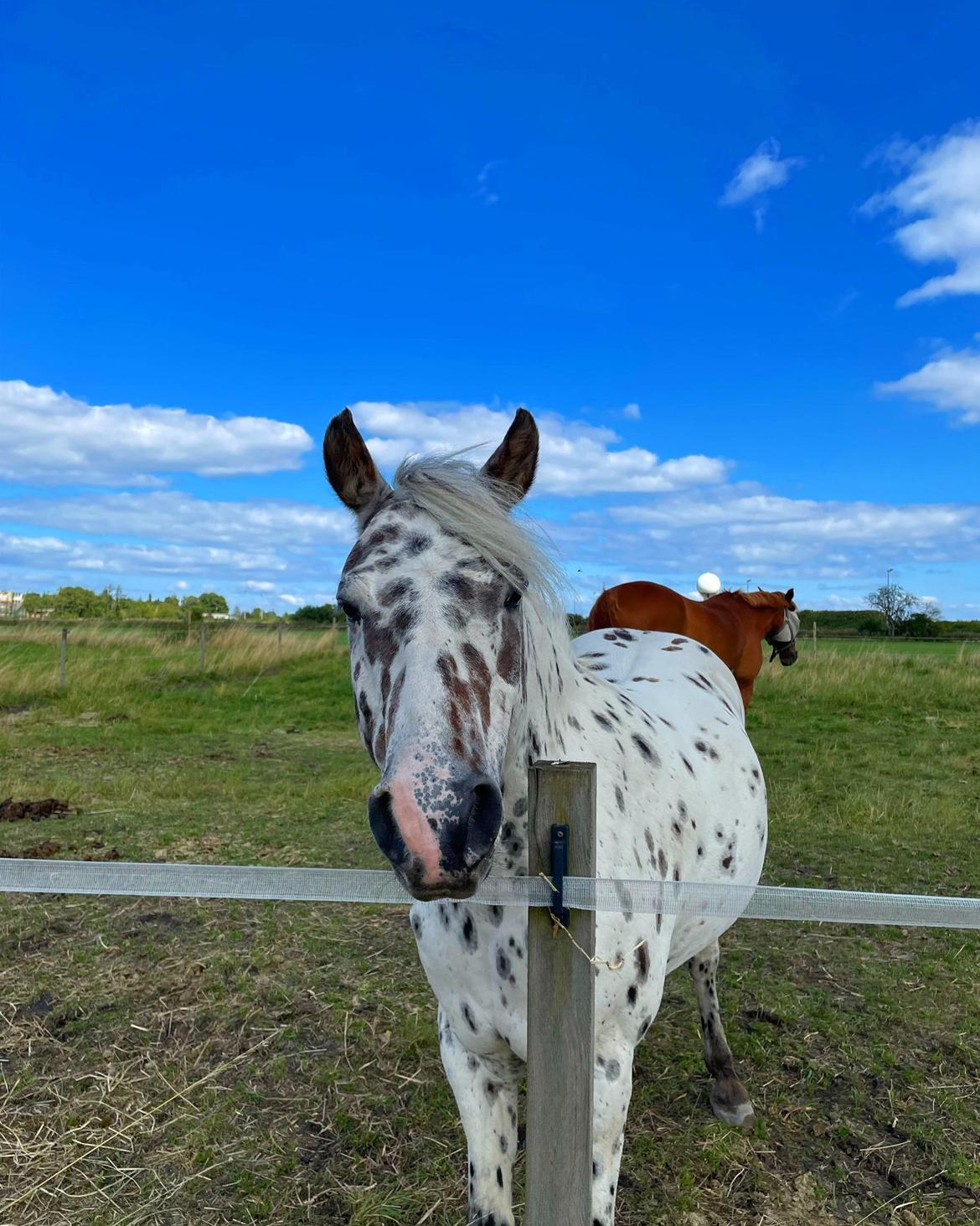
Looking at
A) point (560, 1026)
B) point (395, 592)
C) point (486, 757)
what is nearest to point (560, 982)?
point (560, 1026)

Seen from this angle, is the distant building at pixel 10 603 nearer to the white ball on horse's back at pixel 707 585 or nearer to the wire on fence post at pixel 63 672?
the wire on fence post at pixel 63 672

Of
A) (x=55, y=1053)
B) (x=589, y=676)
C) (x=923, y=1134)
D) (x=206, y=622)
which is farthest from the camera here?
(x=206, y=622)

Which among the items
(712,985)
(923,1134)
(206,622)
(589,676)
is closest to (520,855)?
(589,676)

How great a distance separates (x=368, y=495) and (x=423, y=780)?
94cm

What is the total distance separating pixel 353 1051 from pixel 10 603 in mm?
29859

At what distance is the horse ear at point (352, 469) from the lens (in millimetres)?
1964

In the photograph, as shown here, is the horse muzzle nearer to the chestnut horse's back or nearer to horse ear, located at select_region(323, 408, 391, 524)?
horse ear, located at select_region(323, 408, 391, 524)

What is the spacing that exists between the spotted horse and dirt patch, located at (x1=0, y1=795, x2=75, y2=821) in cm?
554

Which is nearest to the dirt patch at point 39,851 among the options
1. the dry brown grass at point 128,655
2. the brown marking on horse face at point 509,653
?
the brown marking on horse face at point 509,653

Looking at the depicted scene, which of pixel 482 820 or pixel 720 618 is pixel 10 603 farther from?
pixel 482 820

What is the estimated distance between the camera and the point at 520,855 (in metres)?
1.73

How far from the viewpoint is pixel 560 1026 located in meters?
1.45

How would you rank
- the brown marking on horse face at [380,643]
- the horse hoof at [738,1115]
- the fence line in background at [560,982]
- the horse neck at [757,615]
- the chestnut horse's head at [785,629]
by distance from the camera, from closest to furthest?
the fence line in background at [560,982], the brown marking on horse face at [380,643], the horse hoof at [738,1115], the horse neck at [757,615], the chestnut horse's head at [785,629]

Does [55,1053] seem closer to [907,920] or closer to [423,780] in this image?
[423,780]
